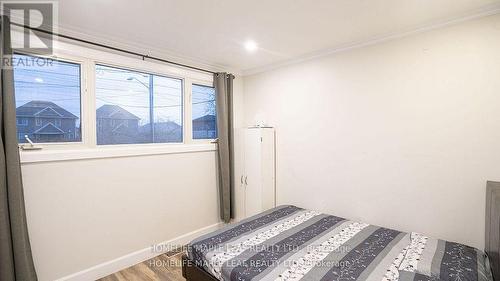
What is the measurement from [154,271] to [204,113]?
6.69 feet

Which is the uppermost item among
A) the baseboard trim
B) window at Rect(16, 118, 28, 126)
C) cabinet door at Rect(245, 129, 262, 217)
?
window at Rect(16, 118, 28, 126)

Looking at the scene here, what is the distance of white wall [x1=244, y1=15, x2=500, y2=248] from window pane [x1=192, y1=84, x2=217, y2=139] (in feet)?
3.52

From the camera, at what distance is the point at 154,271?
254 centimetres

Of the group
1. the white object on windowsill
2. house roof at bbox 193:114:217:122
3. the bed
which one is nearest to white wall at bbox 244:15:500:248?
the bed

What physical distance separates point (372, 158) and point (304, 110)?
986mm

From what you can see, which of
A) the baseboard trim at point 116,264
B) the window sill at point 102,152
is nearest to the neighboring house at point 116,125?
the window sill at point 102,152

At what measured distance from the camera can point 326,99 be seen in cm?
285

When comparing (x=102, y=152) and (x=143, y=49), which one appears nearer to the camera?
(x=102, y=152)

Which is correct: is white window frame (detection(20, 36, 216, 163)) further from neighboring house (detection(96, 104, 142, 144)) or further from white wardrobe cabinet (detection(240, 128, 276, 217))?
white wardrobe cabinet (detection(240, 128, 276, 217))

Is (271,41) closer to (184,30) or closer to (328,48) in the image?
(328,48)

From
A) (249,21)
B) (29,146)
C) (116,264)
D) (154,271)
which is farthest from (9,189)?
(249,21)

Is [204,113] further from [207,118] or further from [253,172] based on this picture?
[253,172]

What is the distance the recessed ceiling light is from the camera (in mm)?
2539

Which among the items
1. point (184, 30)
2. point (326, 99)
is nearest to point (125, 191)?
point (184, 30)
